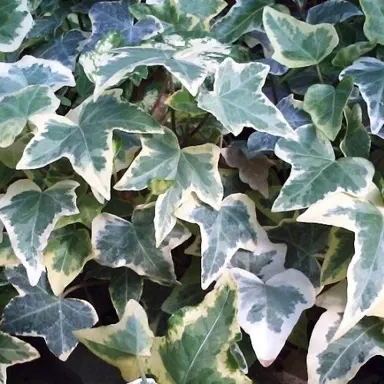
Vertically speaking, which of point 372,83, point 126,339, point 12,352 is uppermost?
point 372,83

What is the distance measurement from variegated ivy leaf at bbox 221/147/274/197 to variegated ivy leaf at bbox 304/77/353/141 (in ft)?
0.28

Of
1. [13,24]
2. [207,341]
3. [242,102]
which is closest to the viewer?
[207,341]

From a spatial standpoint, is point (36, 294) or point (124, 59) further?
point (36, 294)

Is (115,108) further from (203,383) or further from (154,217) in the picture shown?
(203,383)

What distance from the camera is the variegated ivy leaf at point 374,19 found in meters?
0.79

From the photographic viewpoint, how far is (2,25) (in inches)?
32.8

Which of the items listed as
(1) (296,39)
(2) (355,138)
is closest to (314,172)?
(2) (355,138)

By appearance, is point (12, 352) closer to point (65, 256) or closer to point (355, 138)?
point (65, 256)

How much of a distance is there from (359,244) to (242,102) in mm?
194

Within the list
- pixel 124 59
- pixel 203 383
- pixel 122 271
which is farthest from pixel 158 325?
pixel 124 59

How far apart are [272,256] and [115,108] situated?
0.82ft

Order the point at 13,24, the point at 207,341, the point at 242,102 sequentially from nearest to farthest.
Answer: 1. the point at 207,341
2. the point at 242,102
3. the point at 13,24

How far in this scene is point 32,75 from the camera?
2.56 feet

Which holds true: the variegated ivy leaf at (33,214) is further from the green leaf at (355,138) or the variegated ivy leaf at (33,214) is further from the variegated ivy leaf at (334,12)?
the variegated ivy leaf at (334,12)
